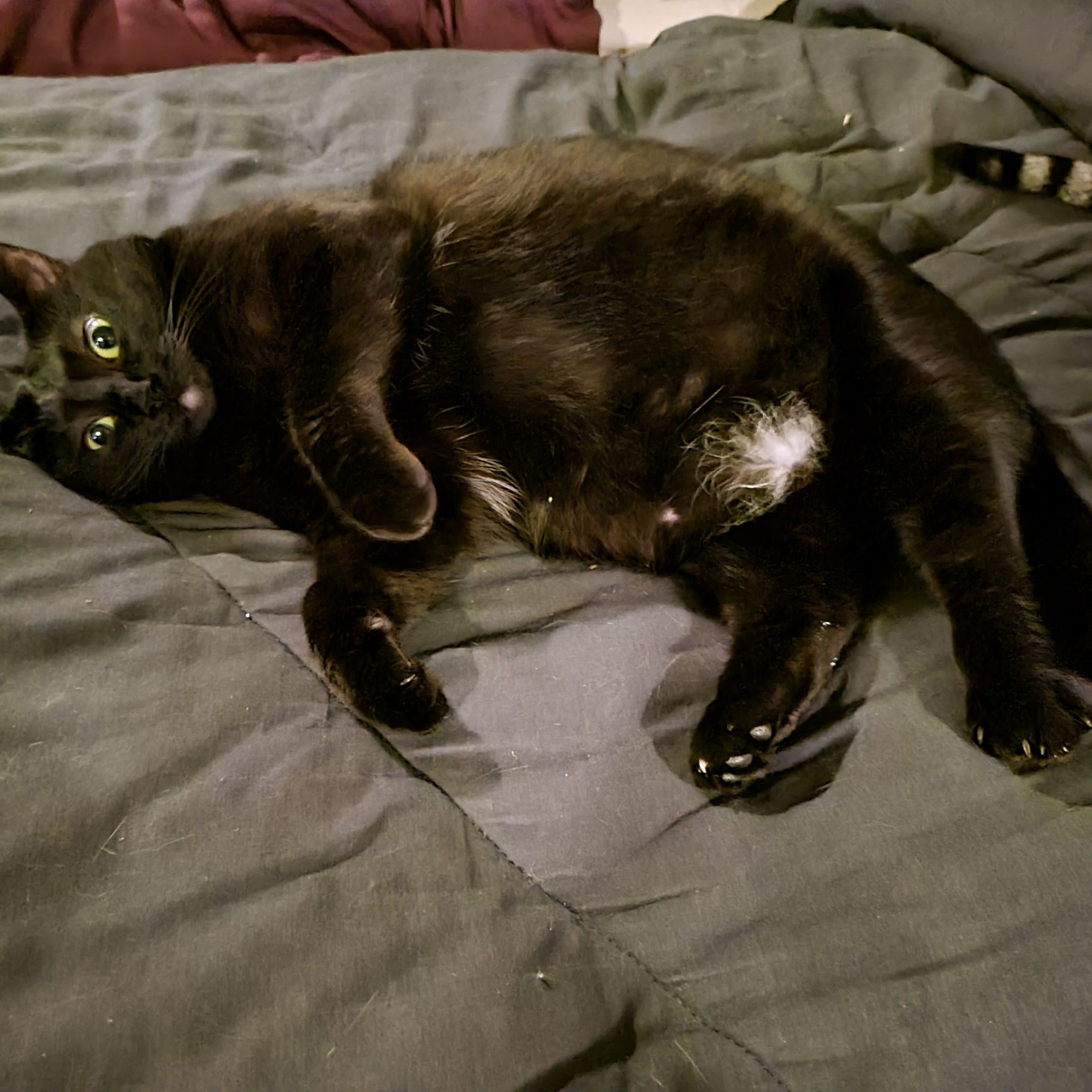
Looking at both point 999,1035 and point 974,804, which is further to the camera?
point 974,804

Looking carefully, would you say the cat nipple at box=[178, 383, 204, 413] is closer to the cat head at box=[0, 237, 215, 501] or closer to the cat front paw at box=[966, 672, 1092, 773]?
the cat head at box=[0, 237, 215, 501]

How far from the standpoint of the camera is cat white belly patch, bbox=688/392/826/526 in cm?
130

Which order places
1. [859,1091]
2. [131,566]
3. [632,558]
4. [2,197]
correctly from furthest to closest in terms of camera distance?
[2,197]
[632,558]
[131,566]
[859,1091]

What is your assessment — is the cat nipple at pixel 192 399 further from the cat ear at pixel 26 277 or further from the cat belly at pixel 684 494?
the cat belly at pixel 684 494

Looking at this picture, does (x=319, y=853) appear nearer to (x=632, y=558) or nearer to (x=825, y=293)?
(x=632, y=558)

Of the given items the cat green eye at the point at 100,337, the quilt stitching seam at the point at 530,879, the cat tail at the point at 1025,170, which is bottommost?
the quilt stitching seam at the point at 530,879

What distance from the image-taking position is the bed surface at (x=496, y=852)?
2.75 feet

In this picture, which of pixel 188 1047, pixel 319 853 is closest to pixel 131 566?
pixel 319 853

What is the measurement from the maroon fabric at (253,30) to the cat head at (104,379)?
1021 mm

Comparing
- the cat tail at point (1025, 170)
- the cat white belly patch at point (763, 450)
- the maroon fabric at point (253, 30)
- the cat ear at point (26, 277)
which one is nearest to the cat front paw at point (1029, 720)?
the cat white belly patch at point (763, 450)

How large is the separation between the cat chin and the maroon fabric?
1205mm

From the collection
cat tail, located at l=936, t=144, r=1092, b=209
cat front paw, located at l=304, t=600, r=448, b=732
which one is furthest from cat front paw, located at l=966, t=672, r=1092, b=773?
cat tail, located at l=936, t=144, r=1092, b=209

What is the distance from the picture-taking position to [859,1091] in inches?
32.0

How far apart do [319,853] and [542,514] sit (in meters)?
0.63
